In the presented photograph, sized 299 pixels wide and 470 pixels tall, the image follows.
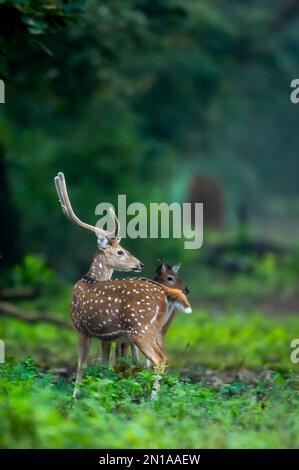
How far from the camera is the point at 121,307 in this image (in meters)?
9.41

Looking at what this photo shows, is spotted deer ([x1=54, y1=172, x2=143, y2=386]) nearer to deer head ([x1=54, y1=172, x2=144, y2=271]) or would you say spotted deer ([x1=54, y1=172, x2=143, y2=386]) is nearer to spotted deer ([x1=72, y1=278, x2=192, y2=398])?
deer head ([x1=54, y1=172, x2=144, y2=271])

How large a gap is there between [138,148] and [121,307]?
17.1 metres

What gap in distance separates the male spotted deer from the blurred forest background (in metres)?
1.63

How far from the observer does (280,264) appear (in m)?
29.8

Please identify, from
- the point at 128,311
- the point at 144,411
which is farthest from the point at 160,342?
the point at 144,411

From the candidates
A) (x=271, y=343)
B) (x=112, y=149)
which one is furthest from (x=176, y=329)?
(x=112, y=149)

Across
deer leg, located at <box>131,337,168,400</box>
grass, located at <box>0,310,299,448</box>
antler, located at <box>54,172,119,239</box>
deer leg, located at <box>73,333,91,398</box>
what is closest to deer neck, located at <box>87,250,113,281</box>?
antler, located at <box>54,172,119,239</box>

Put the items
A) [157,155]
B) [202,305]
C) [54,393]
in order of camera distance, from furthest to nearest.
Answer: [157,155] → [202,305] → [54,393]

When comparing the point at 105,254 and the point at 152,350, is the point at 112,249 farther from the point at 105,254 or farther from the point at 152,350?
the point at 152,350

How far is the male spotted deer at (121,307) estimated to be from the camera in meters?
9.28

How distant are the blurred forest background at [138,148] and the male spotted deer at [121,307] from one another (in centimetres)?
163

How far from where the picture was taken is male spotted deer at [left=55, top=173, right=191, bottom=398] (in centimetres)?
928

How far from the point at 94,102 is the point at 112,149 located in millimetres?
1099
